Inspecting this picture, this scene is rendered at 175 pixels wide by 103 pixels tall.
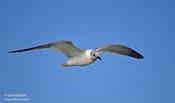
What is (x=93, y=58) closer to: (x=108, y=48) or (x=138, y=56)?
(x=108, y=48)

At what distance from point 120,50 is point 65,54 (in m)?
1.46

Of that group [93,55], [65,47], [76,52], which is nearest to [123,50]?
[93,55]

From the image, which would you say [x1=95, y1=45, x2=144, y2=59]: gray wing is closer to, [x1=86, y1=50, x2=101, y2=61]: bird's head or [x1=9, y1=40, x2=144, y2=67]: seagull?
Answer: [x1=9, y1=40, x2=144, y2=67]: seagull

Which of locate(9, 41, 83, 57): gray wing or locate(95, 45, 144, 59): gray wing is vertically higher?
locate(95, 45, 144, 59): gray wing

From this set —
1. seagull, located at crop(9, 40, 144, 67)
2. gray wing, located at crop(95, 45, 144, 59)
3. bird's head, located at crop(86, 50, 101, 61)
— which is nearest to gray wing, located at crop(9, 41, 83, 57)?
seagull, located at crop(9, 40, 144, 67)

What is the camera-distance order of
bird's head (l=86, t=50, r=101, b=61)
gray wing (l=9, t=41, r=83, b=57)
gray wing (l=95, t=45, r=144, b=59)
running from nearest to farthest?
gray wing (l=9, t=41, r=83, b=57), bird's head (l=86, t=50, r=101, b=61), gray wing (l=95, t=45, r=144, b=59)

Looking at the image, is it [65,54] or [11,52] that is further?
[65,54]

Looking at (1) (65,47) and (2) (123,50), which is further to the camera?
(2) (123,50)

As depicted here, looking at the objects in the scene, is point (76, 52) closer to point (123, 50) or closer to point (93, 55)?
point (93, 55)

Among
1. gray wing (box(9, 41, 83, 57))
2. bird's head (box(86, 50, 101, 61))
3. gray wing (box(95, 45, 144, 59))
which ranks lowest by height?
bird's head (box(86, 50, 101, 61))

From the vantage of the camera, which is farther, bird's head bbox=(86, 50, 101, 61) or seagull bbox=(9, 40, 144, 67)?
bird's head bbox=(86, 50, 101, 61)

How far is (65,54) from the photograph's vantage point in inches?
381

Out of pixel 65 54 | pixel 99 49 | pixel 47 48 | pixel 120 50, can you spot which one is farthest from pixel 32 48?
pixel 120 50

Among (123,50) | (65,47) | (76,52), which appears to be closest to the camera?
(65,47)
